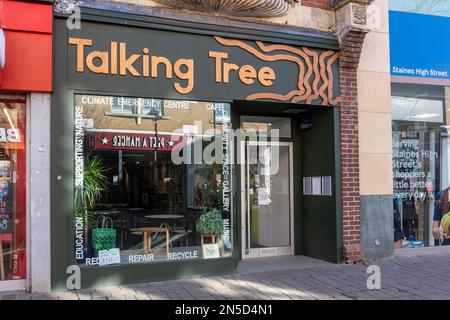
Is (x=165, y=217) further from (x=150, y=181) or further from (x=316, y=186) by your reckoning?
(x=316, y=186)

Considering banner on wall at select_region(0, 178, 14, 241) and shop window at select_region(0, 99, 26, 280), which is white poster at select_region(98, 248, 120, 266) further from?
banner on wall at select_region(0, 178, 14, 241)

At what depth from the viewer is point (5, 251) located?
19.9 feet

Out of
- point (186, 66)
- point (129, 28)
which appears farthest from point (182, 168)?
point (129, 28)

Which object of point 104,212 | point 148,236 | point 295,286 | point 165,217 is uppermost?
point 104,212

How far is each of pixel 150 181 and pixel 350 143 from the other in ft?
11.5

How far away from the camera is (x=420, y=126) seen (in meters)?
9.03

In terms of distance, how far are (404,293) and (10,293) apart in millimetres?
5068

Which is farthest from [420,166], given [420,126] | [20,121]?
[20,121]

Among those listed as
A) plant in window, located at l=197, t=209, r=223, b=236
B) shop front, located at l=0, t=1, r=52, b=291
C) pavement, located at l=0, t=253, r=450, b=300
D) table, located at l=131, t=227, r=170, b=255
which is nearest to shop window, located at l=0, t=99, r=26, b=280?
shop front, located at l=0, t=1, r=52, b=291

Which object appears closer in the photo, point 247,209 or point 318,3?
point 318,3

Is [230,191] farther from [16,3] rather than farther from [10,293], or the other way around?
[16,3]

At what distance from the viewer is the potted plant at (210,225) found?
702 centimetres

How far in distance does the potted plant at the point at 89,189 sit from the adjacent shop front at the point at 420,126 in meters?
5.48

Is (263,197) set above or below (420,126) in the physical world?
below
